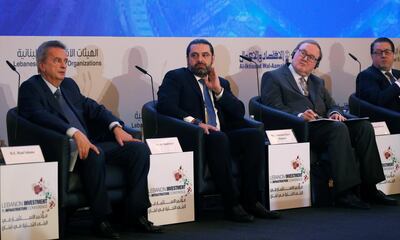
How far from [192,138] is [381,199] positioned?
1.60 metres

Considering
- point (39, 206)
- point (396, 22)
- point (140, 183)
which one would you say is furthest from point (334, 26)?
point (39, 206)

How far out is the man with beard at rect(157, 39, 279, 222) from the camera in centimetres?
479

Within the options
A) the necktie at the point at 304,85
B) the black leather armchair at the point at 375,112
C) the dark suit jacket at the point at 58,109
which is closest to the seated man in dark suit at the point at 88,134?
the dark suit jacket at the point at 58,109

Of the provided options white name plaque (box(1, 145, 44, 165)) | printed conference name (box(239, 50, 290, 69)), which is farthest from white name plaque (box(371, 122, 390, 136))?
white name plaque (box(1, 145, 44, 165))

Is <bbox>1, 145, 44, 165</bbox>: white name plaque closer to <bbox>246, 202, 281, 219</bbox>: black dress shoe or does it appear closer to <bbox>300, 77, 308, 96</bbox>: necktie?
<bbox>246, 202, 281, 219</bbox>: black dress shoe

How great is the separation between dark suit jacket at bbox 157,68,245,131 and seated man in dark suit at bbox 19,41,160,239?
0.43 m

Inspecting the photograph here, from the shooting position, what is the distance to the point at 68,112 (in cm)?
466

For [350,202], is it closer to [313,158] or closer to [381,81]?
[313,158]

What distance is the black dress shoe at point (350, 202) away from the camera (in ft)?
17.5

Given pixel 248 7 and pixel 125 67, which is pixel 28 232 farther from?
pixel 248 7

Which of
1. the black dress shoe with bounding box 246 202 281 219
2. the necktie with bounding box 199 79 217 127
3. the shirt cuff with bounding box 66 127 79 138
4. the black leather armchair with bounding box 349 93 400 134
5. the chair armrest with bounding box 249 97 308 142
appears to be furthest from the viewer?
the black leather armchair with bounding box 349 93 400 134

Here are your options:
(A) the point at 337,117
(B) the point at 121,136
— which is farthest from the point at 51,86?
(A) the point at 337,117

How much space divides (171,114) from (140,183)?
767 mm

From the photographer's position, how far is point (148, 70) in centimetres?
574
